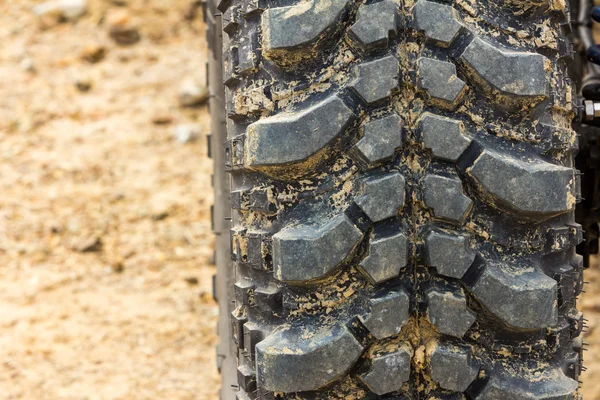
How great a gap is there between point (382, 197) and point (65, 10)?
3164 millimetres

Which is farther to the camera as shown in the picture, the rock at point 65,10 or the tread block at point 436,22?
the rock at point 65,10

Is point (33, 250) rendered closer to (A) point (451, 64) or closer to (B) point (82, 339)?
(B) point (82, 339)

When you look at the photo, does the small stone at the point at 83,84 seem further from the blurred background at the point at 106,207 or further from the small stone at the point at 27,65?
the small stone at the point at 27,65

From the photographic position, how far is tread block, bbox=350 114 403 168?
0.74m

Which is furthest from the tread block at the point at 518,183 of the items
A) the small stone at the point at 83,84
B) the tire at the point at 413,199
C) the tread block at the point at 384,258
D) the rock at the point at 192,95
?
the small stone at the point at 83,84

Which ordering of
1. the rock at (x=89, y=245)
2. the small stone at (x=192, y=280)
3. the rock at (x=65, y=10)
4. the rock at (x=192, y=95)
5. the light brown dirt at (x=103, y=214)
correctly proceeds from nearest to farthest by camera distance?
the light brown dirt at (x=103, y=214), the small stone at (x=192, y=280), the rock at (x=89, y=245), the rock at (x=192, y=95), the rock at (x=65, y=10)

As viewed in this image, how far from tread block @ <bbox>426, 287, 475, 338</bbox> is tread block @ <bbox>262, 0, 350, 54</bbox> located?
0.36 m

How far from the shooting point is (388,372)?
76 centimetres

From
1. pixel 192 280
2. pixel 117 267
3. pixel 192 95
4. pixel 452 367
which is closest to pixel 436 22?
pixel 452 367

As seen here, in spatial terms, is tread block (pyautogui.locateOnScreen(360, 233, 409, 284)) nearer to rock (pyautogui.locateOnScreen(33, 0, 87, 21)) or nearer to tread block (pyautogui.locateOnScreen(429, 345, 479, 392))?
tread block (pyautogui.locateOnScreen(429, 345, 479, 392))

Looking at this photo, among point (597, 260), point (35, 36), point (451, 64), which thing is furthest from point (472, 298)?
point (35, 36)

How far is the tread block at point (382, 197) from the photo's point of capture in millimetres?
741

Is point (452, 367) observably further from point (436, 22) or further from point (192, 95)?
point (192, 95)

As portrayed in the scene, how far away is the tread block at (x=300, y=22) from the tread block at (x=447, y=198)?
0.23 meters
